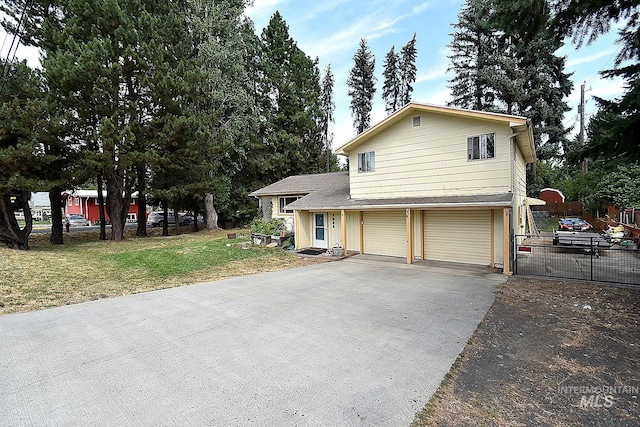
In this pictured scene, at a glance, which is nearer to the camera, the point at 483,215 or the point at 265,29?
the point at 483,215

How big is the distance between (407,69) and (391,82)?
6.62 feet

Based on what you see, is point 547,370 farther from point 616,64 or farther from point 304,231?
point 304,231

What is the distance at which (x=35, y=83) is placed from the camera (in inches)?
562

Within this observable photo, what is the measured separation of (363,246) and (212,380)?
10469 mm

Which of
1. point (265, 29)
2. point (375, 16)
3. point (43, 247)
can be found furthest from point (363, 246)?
point (265, 29)

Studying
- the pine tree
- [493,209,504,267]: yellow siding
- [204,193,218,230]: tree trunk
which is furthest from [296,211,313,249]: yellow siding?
the pine tree

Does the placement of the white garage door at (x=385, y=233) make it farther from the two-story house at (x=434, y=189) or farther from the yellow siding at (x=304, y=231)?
the yellow siding at (x=304, y=231)

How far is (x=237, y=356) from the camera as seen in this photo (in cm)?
434

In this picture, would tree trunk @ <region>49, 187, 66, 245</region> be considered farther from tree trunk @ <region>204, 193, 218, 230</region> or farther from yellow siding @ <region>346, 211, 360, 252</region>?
yellow siding @ <region>346, 211, 360, 252</region>

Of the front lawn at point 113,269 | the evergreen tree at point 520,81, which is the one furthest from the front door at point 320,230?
the evergreen tree at point 520,81

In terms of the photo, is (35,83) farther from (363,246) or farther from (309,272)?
(363,246)

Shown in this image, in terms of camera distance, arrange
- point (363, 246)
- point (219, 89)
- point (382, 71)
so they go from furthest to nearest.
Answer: point (382, 71) < point (219, 89) < point (363, 246)

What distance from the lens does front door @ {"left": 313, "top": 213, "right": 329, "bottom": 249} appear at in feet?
49.2

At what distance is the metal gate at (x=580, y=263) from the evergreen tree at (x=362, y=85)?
24.8 meters
